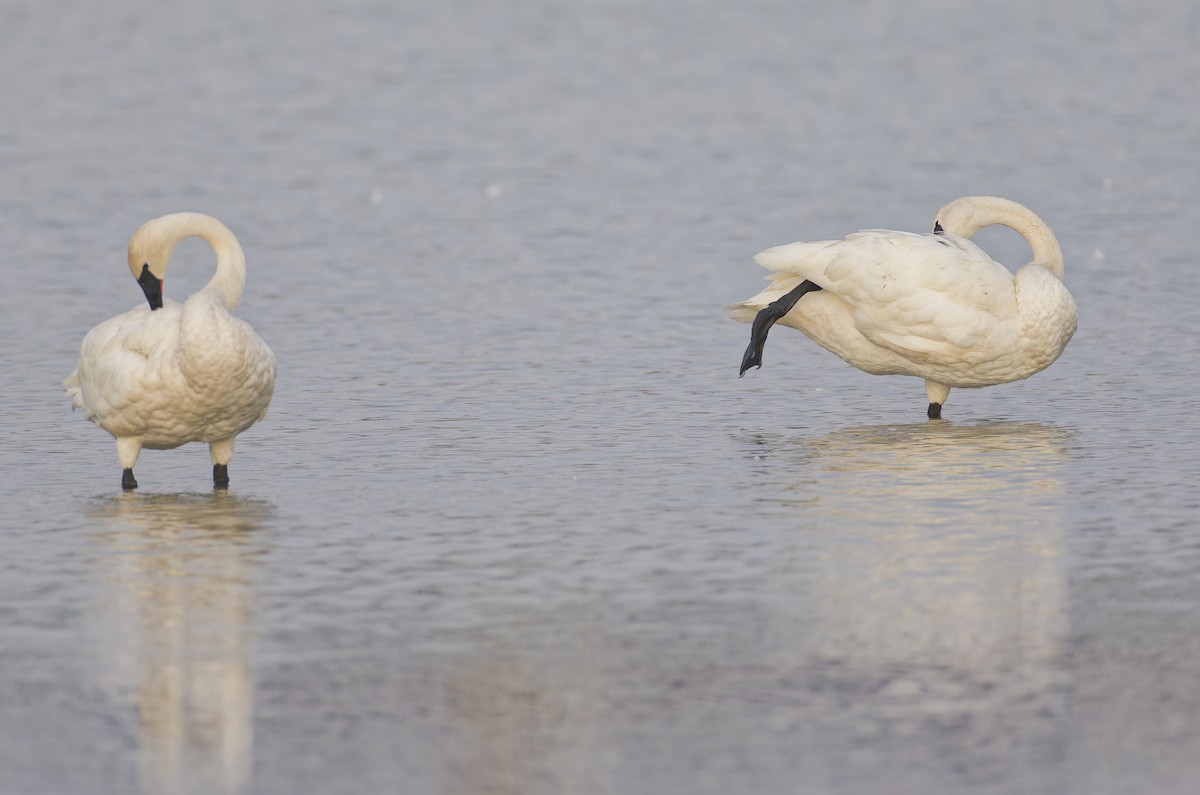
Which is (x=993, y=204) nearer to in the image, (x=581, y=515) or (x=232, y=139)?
(x=581, y=515)

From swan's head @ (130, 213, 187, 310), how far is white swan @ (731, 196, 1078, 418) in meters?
2.85

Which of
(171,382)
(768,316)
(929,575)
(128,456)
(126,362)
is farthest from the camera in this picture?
(768,316)

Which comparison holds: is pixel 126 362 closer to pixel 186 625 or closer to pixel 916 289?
pixel 186 625

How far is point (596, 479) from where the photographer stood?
8492mm

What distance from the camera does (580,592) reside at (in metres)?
6.79

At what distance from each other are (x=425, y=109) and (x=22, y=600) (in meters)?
13.8

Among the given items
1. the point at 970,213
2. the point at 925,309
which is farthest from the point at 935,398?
the point at 970,213

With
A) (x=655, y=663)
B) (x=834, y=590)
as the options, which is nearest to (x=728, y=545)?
(x=834, y=590)

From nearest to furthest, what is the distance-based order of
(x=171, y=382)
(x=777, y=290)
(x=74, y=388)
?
(x=171, y=382) < (x=74, y=388) < (x=777, y=290)

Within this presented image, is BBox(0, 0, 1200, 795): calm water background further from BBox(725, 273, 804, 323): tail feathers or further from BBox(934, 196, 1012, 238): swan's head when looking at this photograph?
BBox(934, 196, 1012, 238): swan's head

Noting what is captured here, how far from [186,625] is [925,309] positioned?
14.7ft

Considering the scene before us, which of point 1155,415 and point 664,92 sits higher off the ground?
point 664,92

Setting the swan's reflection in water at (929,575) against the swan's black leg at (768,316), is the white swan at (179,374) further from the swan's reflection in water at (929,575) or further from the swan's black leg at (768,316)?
Result: the swan's black leg at (768,316)

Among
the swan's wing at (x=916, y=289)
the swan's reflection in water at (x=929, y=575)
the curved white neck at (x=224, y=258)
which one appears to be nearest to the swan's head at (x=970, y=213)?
the swan's wing at (x=916, y=289)
